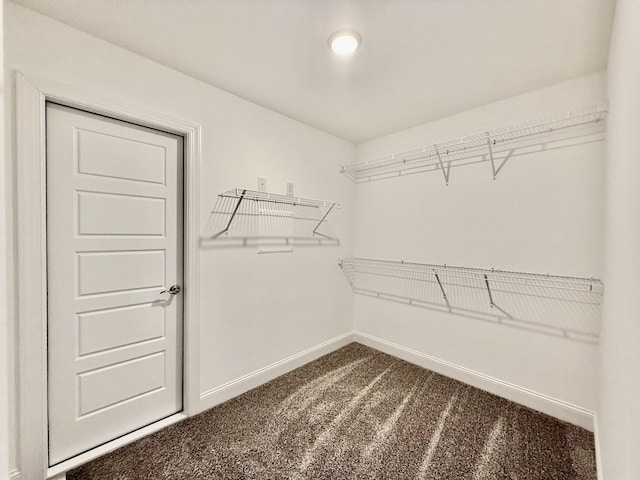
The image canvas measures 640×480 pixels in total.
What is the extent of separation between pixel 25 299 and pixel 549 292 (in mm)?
3282

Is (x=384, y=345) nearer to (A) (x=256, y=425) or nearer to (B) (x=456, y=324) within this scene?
(B) (x=456, y=324)

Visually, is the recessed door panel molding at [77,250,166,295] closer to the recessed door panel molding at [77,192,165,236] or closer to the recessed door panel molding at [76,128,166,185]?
the recessed door panel molding at [77,192,165,236]

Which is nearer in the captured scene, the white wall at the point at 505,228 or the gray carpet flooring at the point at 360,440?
the gray carpet flooring at the point at 360,440

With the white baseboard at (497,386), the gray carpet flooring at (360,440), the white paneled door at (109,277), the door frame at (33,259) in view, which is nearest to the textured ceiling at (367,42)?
the door frame at (33,259)

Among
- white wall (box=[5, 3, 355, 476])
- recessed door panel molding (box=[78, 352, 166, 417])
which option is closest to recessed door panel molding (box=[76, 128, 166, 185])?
white wall (box=[5, 3, 355, 476])

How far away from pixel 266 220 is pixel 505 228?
1987mm

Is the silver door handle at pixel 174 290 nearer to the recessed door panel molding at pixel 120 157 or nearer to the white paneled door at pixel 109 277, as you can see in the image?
the white paneled door at pixel 109 277

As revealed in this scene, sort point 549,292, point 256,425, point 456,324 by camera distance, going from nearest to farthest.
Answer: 1. point 256,425
2. point 549,292
3. point 456,324

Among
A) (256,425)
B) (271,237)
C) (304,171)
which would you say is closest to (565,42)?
(304,171)

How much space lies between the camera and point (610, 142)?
1.71m

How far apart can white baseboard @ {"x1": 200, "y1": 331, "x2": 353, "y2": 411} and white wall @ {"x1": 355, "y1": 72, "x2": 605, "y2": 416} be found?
0.60 metres

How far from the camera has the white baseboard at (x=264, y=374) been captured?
7.43 ft

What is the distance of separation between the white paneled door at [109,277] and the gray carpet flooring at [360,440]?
0.80ft

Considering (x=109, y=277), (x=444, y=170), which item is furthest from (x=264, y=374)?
(x=444, y=170)
